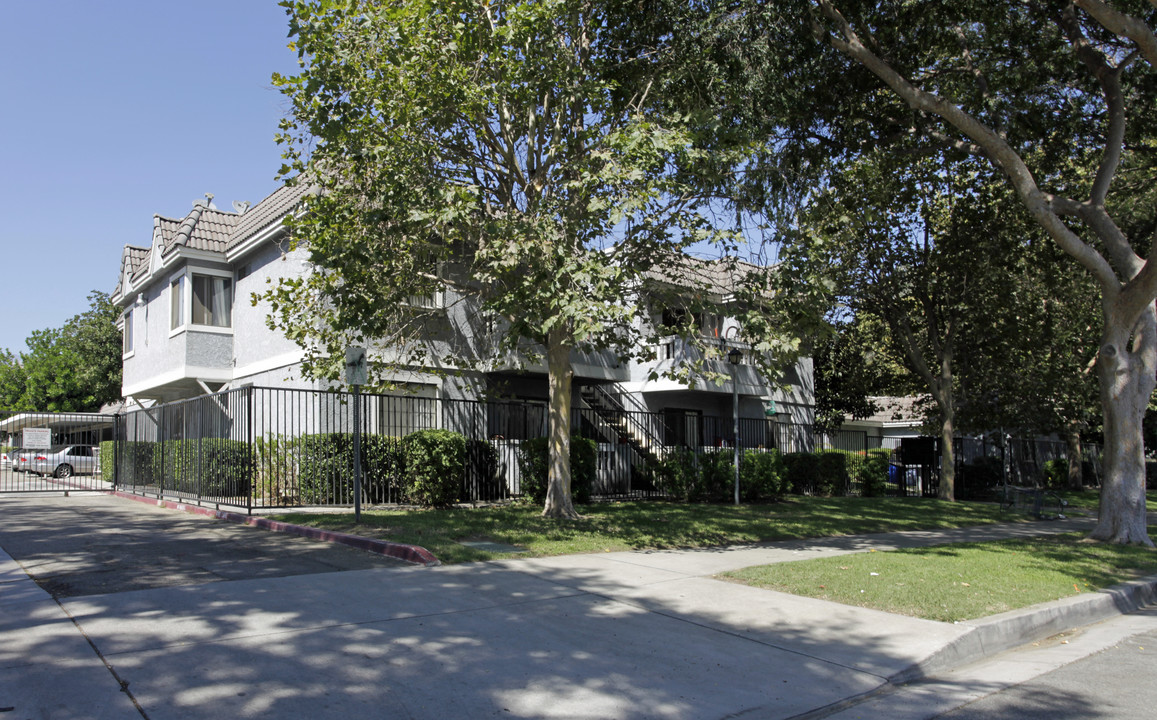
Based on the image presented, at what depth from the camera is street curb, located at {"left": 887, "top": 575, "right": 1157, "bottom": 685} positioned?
260 inches

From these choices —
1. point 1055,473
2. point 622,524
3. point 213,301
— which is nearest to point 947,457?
point 622,524

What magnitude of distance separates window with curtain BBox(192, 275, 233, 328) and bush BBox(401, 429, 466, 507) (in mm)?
8127

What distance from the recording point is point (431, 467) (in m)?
16.1

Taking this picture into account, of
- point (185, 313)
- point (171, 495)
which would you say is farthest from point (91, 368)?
point (171, 495)

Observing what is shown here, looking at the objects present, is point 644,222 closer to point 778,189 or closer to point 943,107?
point 778,189

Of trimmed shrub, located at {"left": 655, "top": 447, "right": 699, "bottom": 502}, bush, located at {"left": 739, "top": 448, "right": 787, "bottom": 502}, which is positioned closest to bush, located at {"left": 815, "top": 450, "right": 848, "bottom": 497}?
bush, located at {"left": 739, "top": 448, "right": 787, "bottom": 502}

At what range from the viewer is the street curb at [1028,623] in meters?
6.60

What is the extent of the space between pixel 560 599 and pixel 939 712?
3723mm

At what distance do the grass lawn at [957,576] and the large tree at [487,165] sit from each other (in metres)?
4.04

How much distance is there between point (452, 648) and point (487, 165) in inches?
407

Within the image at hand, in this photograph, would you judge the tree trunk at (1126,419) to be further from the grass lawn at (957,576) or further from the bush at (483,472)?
the bush at (483,472)

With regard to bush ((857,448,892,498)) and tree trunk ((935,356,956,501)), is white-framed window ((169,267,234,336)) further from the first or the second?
tree trunk ((935,356,956,501))

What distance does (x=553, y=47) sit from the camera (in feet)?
42.0

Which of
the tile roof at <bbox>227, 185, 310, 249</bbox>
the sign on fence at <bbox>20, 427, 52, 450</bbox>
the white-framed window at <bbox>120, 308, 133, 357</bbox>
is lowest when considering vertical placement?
the sign on fence at <bbox>20, 427, 52, 450</bbox>
